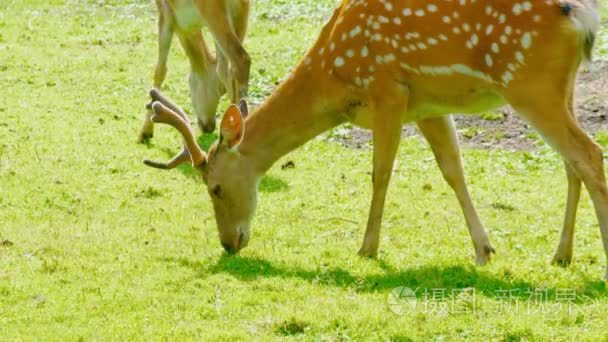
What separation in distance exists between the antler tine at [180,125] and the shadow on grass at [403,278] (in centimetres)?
87

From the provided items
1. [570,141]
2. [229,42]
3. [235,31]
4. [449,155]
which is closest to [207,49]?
[235,31]

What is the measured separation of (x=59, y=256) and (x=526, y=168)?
5128 mm

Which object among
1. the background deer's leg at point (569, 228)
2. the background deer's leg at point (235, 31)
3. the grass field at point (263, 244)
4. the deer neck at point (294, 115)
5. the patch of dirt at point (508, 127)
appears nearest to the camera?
the grass field at point (263, 244)

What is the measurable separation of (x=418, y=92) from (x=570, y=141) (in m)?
1.27

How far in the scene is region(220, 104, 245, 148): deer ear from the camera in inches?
364

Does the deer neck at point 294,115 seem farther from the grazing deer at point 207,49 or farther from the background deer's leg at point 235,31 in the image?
the background deer's leg at point 235,31

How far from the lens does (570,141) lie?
319 inches

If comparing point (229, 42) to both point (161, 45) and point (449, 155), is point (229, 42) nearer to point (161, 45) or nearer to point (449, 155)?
point (161, 45)

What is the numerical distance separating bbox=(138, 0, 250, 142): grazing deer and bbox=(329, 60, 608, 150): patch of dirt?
136 centimetres

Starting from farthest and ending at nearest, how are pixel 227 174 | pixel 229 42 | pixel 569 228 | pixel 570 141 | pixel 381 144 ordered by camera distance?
1. pixel 229 42
2. pixel 227 174
3. pixel 381 144
4. pixel 569 228
5. pixel 570 141

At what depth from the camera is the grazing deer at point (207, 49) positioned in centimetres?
1289

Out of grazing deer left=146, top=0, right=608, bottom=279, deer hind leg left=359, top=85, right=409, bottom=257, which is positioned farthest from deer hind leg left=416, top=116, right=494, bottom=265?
deer hind leg left=359, top=85, right=409, bottom=257

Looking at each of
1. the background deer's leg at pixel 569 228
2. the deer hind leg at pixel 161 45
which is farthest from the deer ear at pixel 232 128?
the deer hind leg at pixel 161 45

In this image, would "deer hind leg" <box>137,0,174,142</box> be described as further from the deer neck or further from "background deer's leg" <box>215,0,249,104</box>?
the deer neck
